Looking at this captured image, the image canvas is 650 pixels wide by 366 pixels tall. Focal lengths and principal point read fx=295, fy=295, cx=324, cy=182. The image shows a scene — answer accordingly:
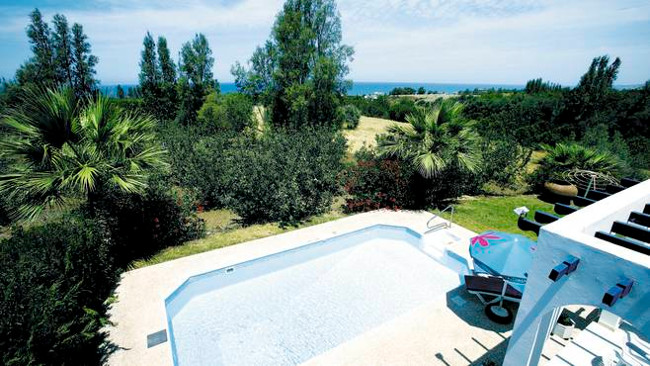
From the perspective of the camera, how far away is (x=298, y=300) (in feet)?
22.0

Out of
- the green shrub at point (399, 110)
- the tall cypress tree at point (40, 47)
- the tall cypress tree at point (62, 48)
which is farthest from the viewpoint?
the green shrub at point (399, 110)

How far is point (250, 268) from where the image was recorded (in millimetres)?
7430

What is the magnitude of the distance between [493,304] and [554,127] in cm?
2463

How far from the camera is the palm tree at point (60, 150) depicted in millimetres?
5246

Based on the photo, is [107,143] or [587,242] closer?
[587,242]

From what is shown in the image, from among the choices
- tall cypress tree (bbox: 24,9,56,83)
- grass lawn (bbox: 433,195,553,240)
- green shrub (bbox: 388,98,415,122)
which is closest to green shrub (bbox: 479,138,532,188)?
grass lawn (bbox: 433,195,553,240)

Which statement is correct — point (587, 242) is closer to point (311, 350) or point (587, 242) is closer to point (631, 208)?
point (631, 208)

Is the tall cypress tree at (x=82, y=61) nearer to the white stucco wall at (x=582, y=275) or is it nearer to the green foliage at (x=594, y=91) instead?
the white stucco wall at (x=582, y=275)

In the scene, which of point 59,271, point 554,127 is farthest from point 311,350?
point 554,127

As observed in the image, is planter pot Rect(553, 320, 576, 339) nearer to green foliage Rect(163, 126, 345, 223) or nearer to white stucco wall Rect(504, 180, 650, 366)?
white stucco wall Rect(504, 180, 650, 366)

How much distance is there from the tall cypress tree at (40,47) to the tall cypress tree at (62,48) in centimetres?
51

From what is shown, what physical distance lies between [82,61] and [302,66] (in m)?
28.1

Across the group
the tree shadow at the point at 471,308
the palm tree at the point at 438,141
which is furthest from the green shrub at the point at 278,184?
the tree shadow at the point at 471,308

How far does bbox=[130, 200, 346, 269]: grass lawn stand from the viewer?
7.71 m
